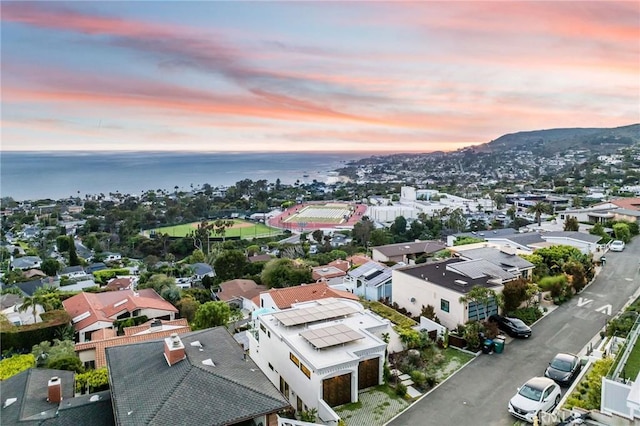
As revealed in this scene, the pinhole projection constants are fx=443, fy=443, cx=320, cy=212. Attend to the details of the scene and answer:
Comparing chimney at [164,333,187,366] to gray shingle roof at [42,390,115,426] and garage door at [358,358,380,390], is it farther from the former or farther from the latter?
garage door at [358,358,380,390]

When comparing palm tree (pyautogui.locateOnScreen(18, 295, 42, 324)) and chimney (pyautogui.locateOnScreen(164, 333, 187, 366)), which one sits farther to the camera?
palm tree (pyautogui.locateOnScreen(18, 295, 42, 324))

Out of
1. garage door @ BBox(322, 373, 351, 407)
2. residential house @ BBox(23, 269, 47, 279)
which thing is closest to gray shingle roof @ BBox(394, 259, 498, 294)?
garage door @ BBox(322, 373, 351, 407)

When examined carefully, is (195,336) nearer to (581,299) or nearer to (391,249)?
(581,299)

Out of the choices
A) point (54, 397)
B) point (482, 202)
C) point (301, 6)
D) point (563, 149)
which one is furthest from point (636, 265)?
point (563, 149)

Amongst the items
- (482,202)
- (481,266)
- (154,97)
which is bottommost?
(482,202)

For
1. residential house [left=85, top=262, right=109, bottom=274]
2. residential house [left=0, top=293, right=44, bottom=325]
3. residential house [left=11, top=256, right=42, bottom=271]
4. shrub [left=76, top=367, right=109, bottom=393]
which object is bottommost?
residential house [left=85, top=262, right=109, bottom=274]

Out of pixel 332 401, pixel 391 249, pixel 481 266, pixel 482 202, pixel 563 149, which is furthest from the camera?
pixel 563 149
